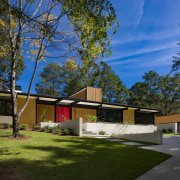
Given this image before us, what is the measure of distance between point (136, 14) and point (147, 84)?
111 ft

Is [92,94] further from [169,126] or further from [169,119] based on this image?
[169,119]

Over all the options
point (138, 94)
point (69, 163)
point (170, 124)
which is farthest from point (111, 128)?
point (138, 94)

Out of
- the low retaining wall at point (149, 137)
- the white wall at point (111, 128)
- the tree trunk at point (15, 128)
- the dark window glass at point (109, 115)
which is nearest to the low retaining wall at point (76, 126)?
the white wall at point (111, 128)

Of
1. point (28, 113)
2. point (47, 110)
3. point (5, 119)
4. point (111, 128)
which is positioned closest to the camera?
point (5, 119)

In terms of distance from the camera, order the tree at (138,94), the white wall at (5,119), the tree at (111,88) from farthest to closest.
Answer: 1. the tree at (138,94)
2. the tree at (111,88)
3. the white wall at (5,119)

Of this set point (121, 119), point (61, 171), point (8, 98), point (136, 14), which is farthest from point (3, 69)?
point (61, 171)

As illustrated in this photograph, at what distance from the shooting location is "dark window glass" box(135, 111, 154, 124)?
23.9 meters

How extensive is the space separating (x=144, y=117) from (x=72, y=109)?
1021 centimetres

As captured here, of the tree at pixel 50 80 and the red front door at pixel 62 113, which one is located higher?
the tree at pixel 50 80

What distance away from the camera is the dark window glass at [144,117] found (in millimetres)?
23858

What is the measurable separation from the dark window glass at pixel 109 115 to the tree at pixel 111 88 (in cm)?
1498

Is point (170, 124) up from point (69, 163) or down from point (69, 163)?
down

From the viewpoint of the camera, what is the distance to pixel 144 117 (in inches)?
963

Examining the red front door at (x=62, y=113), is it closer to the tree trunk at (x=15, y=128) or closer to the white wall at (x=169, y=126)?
the tree trunk at (x=15, y=128)
